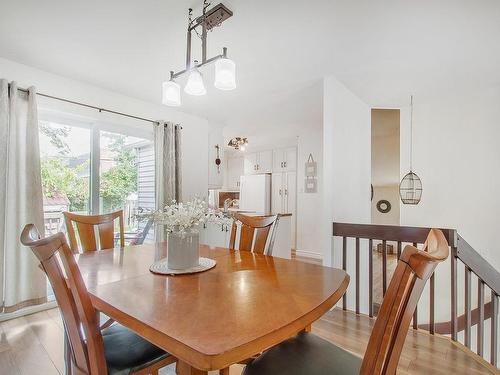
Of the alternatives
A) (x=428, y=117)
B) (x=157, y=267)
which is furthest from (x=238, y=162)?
(x=157, y=267)

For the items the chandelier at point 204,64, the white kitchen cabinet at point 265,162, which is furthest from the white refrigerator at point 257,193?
the chandelier at point 204,64

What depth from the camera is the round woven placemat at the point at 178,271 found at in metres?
1.32

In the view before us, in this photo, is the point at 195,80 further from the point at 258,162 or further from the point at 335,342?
the point at 258,162

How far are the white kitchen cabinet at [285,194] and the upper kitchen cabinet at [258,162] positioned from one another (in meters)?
0.31

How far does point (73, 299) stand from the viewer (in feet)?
2.94

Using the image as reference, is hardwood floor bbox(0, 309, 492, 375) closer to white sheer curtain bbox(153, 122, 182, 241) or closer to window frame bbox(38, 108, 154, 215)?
window frame bbox(38, 108, 154, 215)

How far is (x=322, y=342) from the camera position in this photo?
1.18 metres

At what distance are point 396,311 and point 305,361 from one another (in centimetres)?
54

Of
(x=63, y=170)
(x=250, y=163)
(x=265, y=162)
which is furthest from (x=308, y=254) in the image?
(x=63, y=170)

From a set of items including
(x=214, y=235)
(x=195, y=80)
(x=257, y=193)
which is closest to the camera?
(x=195, y=80)

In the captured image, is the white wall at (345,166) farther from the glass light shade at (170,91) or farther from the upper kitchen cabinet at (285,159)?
the upper kitchen cabinet at (285,159)

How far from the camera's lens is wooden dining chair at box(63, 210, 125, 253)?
6.23 feet

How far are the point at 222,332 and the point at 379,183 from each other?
7.98 metres

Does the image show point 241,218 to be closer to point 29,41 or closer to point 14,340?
point 14,340
